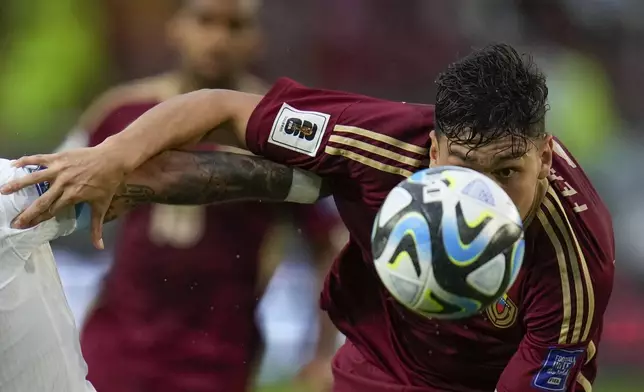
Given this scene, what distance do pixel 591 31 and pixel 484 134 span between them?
2186mm

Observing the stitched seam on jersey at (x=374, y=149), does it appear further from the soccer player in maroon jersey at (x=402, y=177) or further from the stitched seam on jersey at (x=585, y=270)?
the stitched seam on jersey at (x=585, y=270)

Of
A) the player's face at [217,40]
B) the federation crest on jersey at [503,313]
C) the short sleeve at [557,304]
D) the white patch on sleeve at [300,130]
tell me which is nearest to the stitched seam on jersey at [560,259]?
the short sleeve at [557,304]

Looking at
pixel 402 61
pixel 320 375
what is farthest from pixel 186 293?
pixel 402 61

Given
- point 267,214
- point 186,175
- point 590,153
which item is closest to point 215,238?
point 267,214

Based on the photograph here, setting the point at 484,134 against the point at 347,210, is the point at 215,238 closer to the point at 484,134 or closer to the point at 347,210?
the point at 347,210

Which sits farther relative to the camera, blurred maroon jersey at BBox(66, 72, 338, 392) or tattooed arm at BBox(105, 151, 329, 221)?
blurred maroon jersey at BBox(66, 72, 338, 392)

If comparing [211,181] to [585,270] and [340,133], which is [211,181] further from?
[585,270]

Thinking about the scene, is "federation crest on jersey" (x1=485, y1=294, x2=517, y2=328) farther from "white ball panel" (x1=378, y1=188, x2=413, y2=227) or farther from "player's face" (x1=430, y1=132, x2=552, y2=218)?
"white ball panel" (x1=378, y1=188, x2=413, y2=227)

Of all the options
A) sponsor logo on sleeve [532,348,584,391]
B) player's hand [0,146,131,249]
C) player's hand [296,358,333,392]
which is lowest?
player's hand [296,358,333,392]

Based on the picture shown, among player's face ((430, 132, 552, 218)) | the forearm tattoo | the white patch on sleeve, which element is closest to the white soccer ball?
player's face ((430, 132, 552, 218))

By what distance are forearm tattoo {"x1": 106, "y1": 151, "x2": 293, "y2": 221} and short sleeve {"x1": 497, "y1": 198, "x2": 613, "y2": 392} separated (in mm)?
467

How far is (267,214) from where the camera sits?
90.4 inches

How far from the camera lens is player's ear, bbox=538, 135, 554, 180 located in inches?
55.2

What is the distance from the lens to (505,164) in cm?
134
